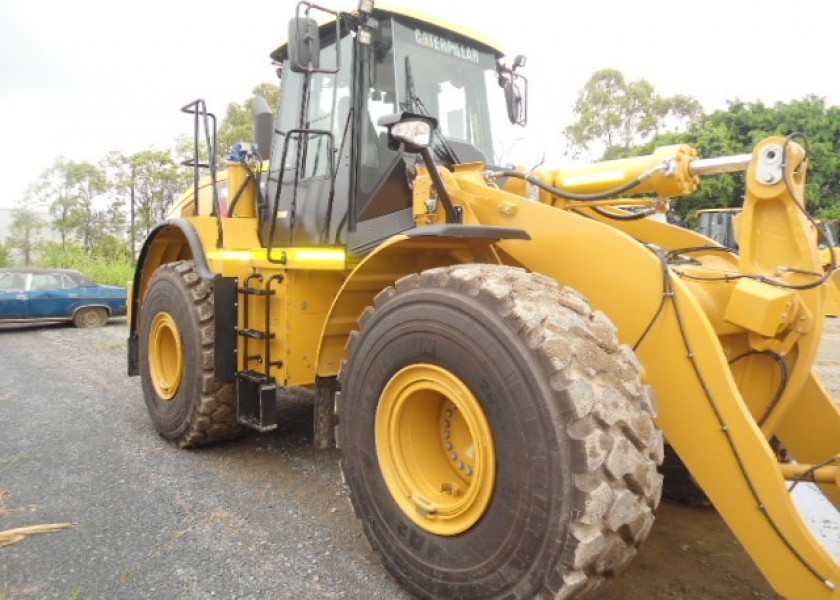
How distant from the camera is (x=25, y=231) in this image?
2806 cm

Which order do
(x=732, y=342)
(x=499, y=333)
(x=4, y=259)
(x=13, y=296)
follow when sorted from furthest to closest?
(x=4, y=259) → (x=13, y=296) → (x=732, y=342) → (x=499, y=333)

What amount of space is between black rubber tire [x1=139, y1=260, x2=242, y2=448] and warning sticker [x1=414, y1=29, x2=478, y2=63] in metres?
2.11

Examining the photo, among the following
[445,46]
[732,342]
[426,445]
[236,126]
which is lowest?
[426,445]

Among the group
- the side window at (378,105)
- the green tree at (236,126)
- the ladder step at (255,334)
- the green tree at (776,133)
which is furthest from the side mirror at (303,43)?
the green tree at (236,126)

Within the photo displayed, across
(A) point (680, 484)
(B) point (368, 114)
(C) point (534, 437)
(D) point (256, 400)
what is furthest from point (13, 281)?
(C) point (534, 437)

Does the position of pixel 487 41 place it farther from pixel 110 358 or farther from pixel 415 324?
pixel 110 358

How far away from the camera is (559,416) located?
2.08m

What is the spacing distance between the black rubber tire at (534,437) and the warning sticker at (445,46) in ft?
6.06

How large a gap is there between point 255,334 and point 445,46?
2141 mm

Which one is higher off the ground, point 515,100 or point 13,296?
point 515,100

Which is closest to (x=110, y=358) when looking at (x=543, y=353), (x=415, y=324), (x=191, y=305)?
(x=191, y=305)

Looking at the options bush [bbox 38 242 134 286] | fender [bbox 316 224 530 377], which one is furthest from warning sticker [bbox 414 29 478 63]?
bush [bbox 38 242 134 286]

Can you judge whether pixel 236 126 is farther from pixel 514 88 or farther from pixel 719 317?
pixel 719 317

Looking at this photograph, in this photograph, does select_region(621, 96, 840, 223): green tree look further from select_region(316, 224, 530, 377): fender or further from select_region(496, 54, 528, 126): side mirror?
select_region(316, 224, 530, 377): fender
